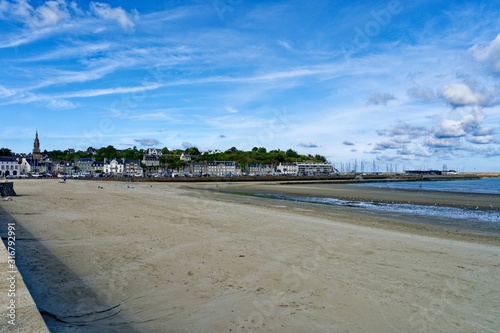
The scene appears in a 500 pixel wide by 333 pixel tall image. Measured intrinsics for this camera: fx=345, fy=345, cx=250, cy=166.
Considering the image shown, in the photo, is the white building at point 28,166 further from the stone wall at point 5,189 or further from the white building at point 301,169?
the stone wall at point 5,189

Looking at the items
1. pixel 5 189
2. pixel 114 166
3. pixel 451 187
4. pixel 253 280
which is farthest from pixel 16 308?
pixel 114 166

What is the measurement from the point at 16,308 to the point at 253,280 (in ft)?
13.7

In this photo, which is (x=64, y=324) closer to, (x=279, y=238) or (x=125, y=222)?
(x=279, y=238)

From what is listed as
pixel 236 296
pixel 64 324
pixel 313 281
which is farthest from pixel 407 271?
pixel 64 324

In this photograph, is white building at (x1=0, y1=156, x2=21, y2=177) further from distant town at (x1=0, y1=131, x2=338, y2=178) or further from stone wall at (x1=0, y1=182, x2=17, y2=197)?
stone wall at (x1=0, y1=182, x2=17, y2=197)

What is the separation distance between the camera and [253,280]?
22.3 ft

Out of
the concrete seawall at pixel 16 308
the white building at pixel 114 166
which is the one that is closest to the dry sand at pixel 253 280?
the concrete seawall at pixel 16 308

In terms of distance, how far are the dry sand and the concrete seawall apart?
31.8 inches

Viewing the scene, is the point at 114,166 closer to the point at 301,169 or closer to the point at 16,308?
the point at 301,169

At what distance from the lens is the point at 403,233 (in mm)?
13398

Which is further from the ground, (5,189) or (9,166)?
(9,166)

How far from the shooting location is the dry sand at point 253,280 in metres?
5.09

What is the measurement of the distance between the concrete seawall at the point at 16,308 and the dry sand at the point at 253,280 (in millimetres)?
809

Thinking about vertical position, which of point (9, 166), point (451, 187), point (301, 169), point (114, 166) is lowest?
point (451, 187)
